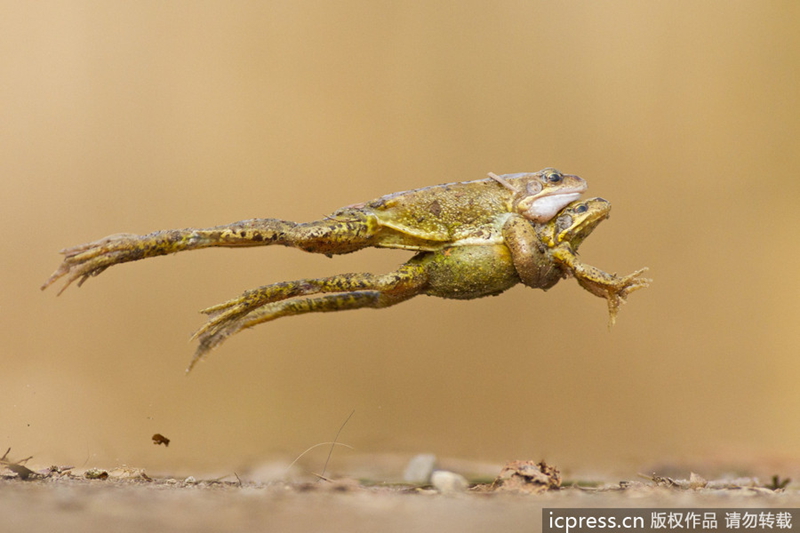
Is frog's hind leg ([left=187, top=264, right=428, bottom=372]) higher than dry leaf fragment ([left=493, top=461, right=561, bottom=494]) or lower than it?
higher

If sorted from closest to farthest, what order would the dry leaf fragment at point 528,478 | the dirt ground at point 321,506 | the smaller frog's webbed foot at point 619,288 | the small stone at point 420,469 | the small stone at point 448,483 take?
the dirt ground at point 321,506
the dry leaf fragment at point 528,478
the smaller frog's webbed foot at point 619,288
the small stone at point 448,483
the small stone at point 420,469

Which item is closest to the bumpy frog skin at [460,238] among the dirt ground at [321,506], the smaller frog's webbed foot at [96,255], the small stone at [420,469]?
the smaller frog's webbed foot at [96,255]

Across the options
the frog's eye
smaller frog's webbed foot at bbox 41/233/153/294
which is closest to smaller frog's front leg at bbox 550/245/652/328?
the frog's eye

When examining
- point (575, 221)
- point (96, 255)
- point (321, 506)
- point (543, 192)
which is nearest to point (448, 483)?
point (321, 506)

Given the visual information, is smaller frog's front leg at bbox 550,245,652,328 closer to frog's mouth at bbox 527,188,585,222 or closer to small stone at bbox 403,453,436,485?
frog's mouth at bbox 527,188,585,222

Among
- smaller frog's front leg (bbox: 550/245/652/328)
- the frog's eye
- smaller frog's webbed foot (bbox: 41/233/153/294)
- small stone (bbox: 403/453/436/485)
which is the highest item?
the frog's eye

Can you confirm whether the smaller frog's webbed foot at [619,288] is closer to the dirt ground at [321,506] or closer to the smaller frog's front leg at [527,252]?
the smaller frog's front leg at [527,252]
